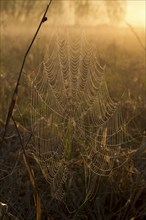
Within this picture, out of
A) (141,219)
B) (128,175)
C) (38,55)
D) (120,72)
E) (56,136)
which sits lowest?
(141,219)

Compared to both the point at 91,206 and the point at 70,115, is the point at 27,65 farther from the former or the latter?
the point at 91,206

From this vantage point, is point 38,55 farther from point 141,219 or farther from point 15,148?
point 141,219

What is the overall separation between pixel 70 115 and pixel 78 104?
8.1 inches

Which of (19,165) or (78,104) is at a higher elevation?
(78,104)

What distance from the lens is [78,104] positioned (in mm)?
2541

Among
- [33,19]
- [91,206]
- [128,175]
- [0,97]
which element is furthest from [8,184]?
[33,19]

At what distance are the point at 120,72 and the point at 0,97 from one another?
2.36 m

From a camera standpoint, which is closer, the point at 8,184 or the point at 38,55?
the point at 8,184

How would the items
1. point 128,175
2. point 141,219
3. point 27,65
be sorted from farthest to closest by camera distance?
point 27,65 < point 128,175 < point 141,219

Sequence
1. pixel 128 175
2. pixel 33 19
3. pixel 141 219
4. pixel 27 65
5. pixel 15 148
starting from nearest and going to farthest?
pixel 141 219 < pixel 128 175 < pixel 15 148 < pixel 27 65 < pixel 33 19

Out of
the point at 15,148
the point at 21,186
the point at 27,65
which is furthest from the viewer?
the point at 27,65

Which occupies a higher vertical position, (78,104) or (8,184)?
(78,104)

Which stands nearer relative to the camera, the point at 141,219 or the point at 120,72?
the point at 141,219

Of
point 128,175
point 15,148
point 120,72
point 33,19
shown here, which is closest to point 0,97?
point 15,148
